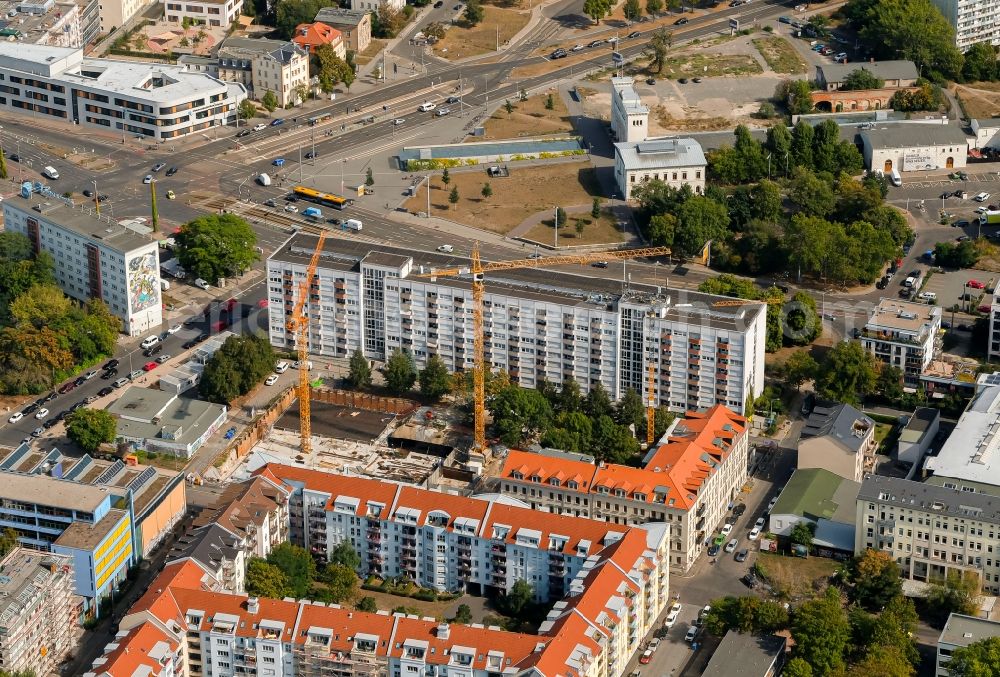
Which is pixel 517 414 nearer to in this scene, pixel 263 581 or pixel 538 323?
pixel 538 323

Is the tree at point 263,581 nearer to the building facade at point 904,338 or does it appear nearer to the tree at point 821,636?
the tree at point 821,636

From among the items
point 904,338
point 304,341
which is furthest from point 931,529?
point 304,341

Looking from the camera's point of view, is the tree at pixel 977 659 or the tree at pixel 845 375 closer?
the tree at pixel 977 659

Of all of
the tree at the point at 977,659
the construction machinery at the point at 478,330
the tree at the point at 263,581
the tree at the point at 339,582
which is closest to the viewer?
the tree at the point at 977,659

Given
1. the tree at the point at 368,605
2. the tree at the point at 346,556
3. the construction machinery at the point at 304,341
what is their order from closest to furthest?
the tree at the point at 368,605 → the tree at the point at 346,556 → the construction machinery at the point at 304,341

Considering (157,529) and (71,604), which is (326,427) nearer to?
(157,529)

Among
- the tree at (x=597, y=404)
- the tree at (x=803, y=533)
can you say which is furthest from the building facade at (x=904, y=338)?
the tree at (x=803, y=533)
